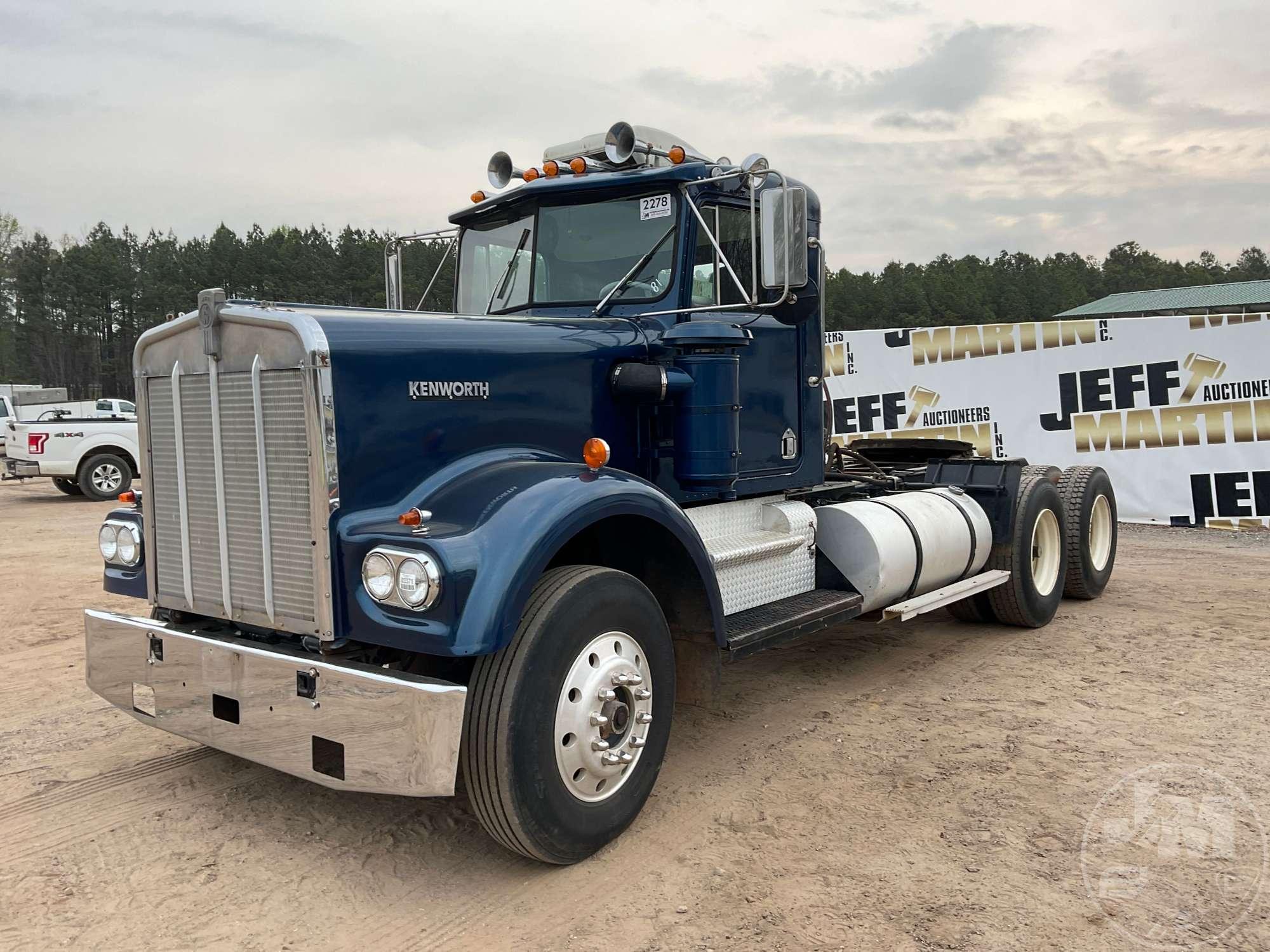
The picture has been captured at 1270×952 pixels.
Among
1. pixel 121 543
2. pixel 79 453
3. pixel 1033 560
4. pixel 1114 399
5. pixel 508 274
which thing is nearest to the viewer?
pixel 121 543

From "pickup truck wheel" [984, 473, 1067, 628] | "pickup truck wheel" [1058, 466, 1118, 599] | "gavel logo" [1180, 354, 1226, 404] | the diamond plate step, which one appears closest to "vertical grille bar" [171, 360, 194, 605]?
the diamond plate step

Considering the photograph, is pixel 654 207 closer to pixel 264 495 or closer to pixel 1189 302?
pixel 264 495

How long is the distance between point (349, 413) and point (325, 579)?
1.79 ft

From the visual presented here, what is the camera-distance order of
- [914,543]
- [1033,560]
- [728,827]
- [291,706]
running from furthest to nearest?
[1033,560] → [914,543] → [728,827] → [291,706]

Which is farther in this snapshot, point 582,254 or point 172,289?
point 172,289

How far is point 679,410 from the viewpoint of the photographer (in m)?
4.28

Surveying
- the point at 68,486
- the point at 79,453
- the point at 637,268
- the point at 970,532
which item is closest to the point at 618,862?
the point at 637,268

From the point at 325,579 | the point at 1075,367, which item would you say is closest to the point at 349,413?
the point at 325,579

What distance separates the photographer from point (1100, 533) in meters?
7.71

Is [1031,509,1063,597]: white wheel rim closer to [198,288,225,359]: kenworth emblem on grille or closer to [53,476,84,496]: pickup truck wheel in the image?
[198,288,225,359]: kenworth emblem on grille

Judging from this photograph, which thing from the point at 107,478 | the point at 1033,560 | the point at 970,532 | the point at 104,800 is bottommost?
the point at 104,800

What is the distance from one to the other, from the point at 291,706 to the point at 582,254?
2.51 metres

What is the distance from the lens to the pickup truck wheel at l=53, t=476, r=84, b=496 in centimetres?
1633

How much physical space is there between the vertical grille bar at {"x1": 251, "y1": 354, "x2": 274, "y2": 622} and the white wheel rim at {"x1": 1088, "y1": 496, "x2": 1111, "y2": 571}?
6433 millimetres
